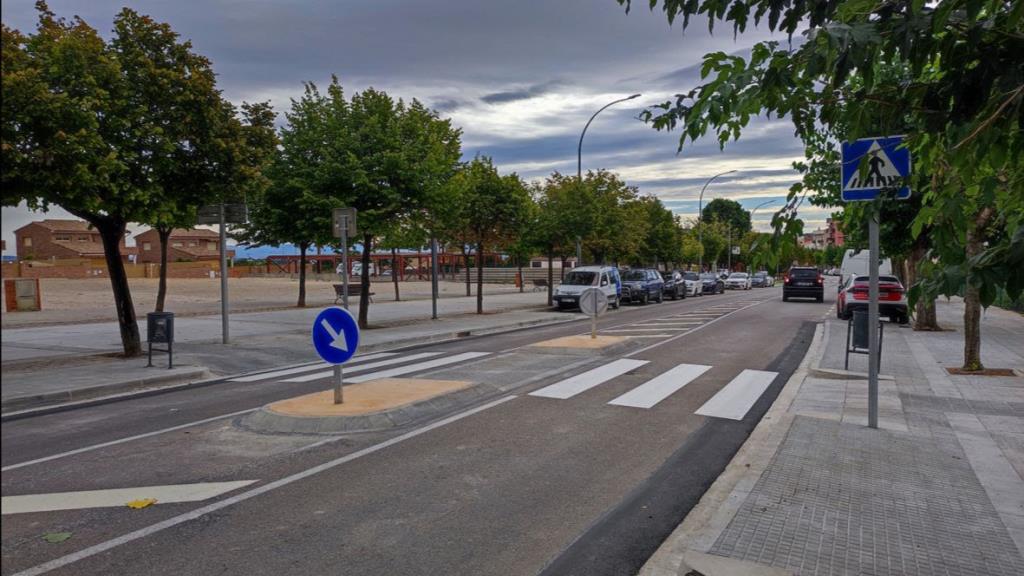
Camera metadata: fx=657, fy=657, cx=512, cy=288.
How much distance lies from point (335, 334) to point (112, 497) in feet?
8.87

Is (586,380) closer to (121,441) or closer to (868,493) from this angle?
(868,493)

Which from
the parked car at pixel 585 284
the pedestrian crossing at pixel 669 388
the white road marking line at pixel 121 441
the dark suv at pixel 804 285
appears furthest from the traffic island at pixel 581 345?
the dark suv at pixel 804 285

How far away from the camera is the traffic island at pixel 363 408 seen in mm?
6992

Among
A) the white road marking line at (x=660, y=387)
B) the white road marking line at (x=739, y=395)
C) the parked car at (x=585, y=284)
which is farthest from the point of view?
the parked car at (x=585, y=284)

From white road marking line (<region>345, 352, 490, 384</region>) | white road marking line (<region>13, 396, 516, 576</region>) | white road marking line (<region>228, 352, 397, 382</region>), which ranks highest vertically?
white road marking line (<region>13, 396, 516, 576</region>)

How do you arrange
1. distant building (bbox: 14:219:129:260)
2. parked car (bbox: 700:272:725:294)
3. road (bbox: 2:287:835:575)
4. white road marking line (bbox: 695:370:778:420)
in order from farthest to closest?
distant building (bbox: 14:219:129:260)
parked car (bbox: 700:272:725:294)
white road marking line (bbox: 695:370:778:420)
road (bbox: 2:287:835:575)

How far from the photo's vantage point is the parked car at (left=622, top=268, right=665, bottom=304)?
3212cm

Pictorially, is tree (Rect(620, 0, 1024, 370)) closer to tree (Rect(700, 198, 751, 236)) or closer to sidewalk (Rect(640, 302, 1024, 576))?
sidewalk (Rect(640, 302, 1024, 576))

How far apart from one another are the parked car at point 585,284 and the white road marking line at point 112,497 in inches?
854

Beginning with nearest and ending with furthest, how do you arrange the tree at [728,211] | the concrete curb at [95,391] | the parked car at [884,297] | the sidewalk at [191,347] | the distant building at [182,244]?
the concrete curb at [95,391]
the sidewalk at [191,347]
the parked car at [884,297]
the distant building at [182,244]
the tree at [728,211]

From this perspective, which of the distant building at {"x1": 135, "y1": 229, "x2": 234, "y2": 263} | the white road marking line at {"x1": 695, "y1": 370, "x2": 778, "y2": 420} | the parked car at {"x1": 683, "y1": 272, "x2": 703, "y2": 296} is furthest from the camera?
the distant building at {"x1": 135, "y1": 229, "x2": 234, "y2": 263}

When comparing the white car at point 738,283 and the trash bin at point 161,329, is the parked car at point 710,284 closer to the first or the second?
the white car at point 738,283

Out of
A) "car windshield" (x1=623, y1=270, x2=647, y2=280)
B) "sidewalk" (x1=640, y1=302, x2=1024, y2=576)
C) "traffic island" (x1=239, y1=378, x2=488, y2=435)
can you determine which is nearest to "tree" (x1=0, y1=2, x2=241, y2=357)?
"traffic island" (x1=239, y1=378, x2=488, y2=435)

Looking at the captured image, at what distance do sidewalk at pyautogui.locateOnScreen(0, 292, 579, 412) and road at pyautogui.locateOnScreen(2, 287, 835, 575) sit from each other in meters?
1.19
